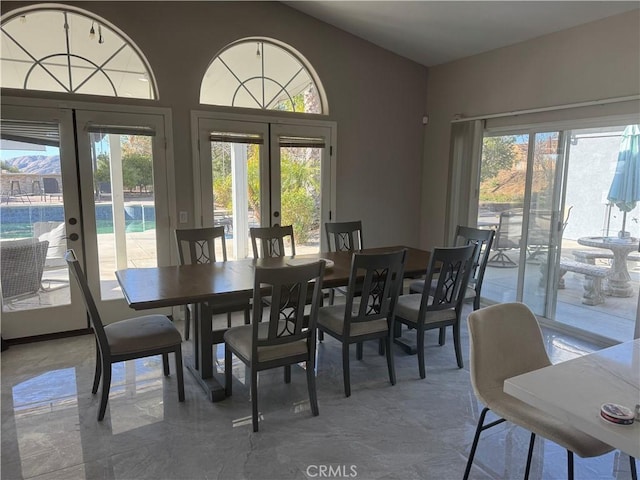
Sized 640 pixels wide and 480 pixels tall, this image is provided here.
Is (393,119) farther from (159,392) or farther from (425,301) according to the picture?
(159,392)

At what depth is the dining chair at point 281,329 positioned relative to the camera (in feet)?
7.48

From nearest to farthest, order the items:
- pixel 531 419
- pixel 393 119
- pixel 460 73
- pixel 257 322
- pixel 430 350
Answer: pixel 531 419 → pixel 257 322 → pixel 430 350 → pixel 460 73 → pixel 393 119

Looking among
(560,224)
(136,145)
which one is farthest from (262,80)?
(560,224)

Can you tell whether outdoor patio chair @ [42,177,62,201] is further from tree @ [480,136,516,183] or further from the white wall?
tree @ [480,136,516,183]

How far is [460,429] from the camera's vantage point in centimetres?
245

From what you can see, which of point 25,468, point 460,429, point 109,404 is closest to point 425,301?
point 460,429

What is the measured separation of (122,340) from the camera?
2553 millimetres

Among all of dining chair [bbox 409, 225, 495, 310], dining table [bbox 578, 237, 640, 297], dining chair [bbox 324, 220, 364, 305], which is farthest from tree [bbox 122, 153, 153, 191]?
dining table [bbox 578, 237, 640, 297]

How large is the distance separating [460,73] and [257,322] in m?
3.95

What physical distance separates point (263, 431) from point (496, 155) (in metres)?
3.68

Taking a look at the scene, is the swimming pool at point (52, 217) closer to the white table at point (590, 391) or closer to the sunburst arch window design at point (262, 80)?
→ the sunburst arch window design at point (262, 80)
